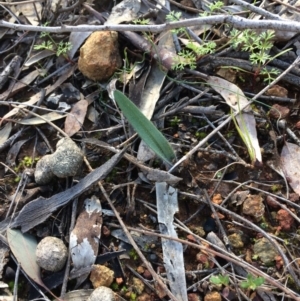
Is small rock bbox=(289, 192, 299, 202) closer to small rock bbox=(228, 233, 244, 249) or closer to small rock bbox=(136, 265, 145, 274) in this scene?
small rock bbox=(228, 233, 244, 249)

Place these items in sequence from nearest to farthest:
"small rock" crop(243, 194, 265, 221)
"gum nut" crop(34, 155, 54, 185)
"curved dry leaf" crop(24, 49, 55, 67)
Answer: "small rock" crop(243, 194, 265, 221), "gum nut" crop(34, 155, 54, 185), "curved dry leaf" crop(24, 49, 55, 67)

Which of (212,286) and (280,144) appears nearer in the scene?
(212,286)

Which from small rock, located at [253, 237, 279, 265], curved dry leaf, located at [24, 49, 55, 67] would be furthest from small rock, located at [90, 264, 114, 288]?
curved dry leaf, located at [24, 49, 55, 67]

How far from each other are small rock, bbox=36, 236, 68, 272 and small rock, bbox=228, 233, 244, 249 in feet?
1.96

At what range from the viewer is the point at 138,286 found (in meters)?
1.68

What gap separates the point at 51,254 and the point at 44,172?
0.32m

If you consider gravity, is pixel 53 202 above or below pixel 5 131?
below

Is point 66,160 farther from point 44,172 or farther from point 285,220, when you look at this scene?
point 285,220

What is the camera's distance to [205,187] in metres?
1.79

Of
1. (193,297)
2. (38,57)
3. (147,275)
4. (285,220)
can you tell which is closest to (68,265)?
(147,275)

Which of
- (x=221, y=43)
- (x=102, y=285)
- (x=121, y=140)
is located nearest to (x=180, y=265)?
(x=102, y=285)

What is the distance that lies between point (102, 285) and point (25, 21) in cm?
131

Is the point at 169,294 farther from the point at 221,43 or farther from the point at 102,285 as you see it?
the point at 221,43

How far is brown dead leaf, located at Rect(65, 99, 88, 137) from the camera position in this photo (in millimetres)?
1962
